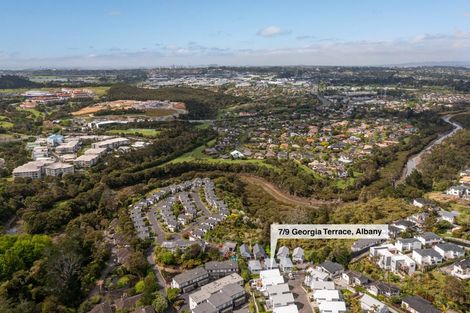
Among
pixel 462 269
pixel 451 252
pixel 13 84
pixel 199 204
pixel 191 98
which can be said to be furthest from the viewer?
pixel 13 84

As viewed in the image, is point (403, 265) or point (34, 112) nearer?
point (403, 265)

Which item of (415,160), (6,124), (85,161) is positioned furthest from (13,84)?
(415,160)

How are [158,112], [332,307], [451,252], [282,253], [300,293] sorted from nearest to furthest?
[332,307] < [300,293] < [451,252] < [282,253] < [158,112]

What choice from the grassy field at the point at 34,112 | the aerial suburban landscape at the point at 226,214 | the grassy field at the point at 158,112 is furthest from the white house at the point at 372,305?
the grassy field at the point at 34,112

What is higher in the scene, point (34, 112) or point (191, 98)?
point (191, 98)

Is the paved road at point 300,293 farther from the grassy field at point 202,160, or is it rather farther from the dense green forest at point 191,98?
the dense green forest at point 191,98

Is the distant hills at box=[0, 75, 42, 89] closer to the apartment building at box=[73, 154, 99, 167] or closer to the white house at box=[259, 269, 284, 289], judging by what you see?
the apartment building at box=[73, 154, 99, 167]

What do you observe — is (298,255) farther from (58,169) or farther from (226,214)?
(58,169)

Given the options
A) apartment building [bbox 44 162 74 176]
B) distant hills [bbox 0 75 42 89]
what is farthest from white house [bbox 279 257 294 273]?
distant hills [bbox 0 75 42 89]

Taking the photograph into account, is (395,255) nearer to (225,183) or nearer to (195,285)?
(195,285)
